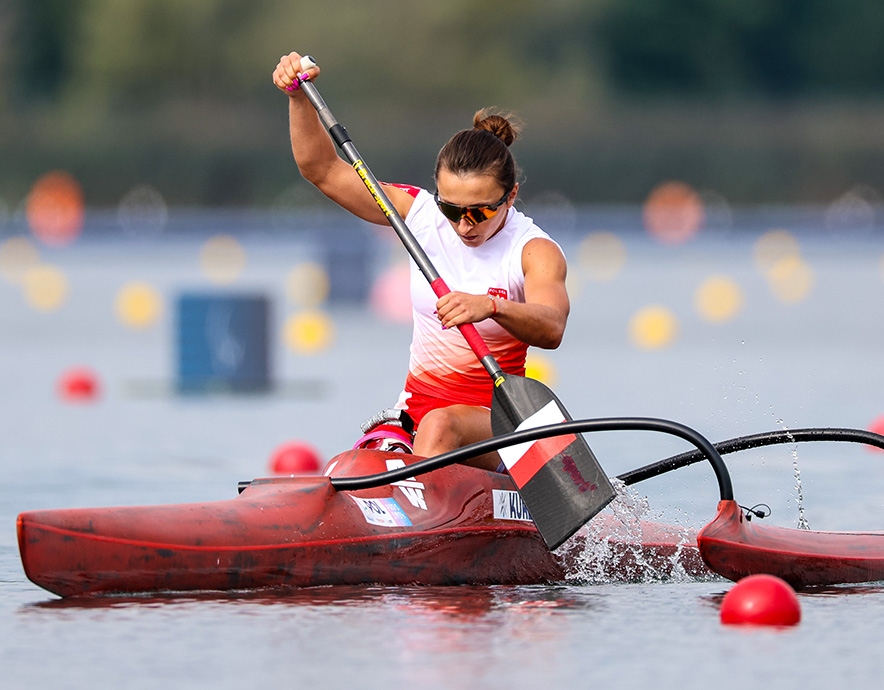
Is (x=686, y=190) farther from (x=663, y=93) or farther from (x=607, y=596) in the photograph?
(x=607, y=596)

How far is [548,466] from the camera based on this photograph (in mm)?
5855

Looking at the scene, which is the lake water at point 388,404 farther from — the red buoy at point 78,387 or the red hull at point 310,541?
the red buoy at point 78,387

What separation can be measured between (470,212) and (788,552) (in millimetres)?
1518

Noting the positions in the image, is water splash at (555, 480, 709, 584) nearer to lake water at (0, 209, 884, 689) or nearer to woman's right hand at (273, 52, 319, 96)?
lake water at (0, 209, 884, 689)

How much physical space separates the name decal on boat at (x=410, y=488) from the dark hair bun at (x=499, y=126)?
1175 millimetres

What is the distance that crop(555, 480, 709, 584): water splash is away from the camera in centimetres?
601

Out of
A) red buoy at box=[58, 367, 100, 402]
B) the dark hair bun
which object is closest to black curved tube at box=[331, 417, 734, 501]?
the dark hair bun

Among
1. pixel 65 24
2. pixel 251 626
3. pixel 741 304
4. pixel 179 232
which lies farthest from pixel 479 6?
pixel 251 626

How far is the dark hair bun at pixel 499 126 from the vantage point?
20.5 feet

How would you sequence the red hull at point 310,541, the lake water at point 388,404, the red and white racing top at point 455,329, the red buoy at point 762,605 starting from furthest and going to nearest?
the red and white racing top at point 455,329 → the red hull at point 310,541 → the red buoy at point 762,605 → the lake water at point 388,404

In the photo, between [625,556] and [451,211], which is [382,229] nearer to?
[451,211]

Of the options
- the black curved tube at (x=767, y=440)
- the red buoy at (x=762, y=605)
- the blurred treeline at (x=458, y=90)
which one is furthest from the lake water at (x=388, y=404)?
the blurred treeline at (x=458, y=90)

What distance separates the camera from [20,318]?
20453mm

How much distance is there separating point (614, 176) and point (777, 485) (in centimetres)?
3005
